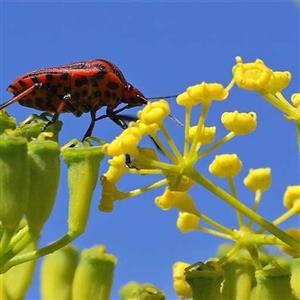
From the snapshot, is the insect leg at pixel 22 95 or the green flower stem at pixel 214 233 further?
the insect leg at pixel 22 95

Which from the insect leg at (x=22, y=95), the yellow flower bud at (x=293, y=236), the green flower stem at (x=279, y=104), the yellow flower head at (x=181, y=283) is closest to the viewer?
the yellow flower bud at (x=293, y=236)

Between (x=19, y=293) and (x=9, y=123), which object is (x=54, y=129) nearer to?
(x=9, y=123)

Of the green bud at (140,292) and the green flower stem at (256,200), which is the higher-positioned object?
the green flower stem at (256,200)

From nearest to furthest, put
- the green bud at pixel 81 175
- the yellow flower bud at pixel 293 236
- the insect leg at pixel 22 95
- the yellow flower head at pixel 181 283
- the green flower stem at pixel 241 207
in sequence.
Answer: the green flower stem at pixel 241 207, the yellow flower bud at pixel 293 236, the green bud at pixel 81 175, the yellow flower head at pixel 181 283, the insect leg at pixel 22 95

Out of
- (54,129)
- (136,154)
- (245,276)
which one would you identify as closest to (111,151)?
(136,154)

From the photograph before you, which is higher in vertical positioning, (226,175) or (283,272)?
(226,175)

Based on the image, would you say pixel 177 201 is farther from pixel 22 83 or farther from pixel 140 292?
pixel 22 83

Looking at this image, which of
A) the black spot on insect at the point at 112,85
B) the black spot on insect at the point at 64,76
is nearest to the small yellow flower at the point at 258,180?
the black spot on insect at the point at 112,85

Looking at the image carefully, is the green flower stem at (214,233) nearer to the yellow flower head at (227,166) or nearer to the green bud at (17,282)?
the yellow flower head at (227,166)
